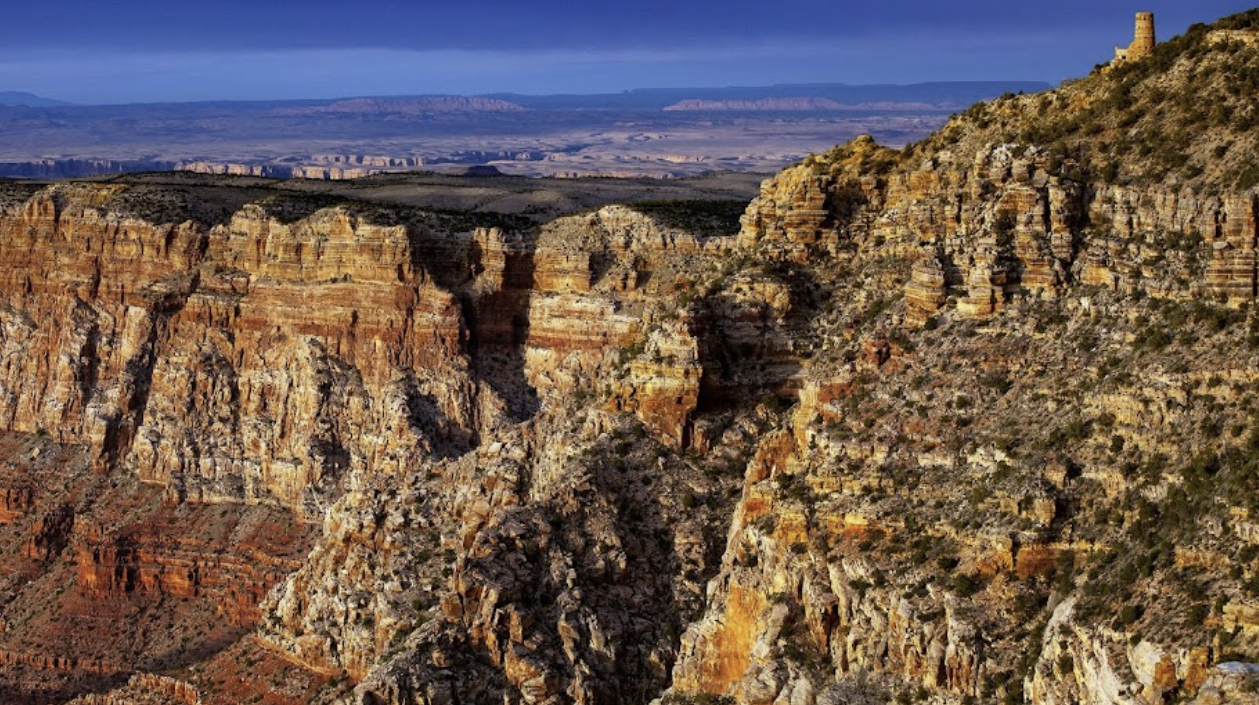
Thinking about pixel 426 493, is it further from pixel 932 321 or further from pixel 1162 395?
pixel 1162 395

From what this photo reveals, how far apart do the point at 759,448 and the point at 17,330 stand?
66.4 meters

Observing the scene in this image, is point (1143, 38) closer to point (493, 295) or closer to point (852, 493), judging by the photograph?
point (852, 493)

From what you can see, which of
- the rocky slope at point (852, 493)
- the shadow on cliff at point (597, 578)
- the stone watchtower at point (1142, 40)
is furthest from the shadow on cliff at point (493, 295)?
the stone watchtower at point (1142, 40)

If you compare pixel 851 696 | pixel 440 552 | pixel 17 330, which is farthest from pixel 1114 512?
pixel 17 330

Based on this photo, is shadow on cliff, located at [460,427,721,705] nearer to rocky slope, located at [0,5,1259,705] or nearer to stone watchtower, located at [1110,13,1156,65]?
rocky slope, located at [0,5,1259,705]

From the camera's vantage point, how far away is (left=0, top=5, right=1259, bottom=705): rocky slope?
42.8 m

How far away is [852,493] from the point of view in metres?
48.5

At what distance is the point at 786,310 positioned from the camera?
59219mm

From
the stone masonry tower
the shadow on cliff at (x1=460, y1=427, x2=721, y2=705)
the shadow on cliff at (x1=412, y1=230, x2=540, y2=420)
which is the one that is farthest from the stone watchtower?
the shadow on cliff at (x1=412, y1=230, x2=540, y2=420)

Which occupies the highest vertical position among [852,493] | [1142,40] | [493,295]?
[1142,40]

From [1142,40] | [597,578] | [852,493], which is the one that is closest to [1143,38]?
[1142,40]

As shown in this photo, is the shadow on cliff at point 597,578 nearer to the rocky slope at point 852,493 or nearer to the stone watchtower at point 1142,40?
the rocky slope at point 852,493

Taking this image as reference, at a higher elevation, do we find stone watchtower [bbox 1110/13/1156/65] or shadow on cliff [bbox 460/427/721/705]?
stone watchtower [bbox 1110/13/1156/65]

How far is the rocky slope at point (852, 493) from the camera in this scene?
42.8m
